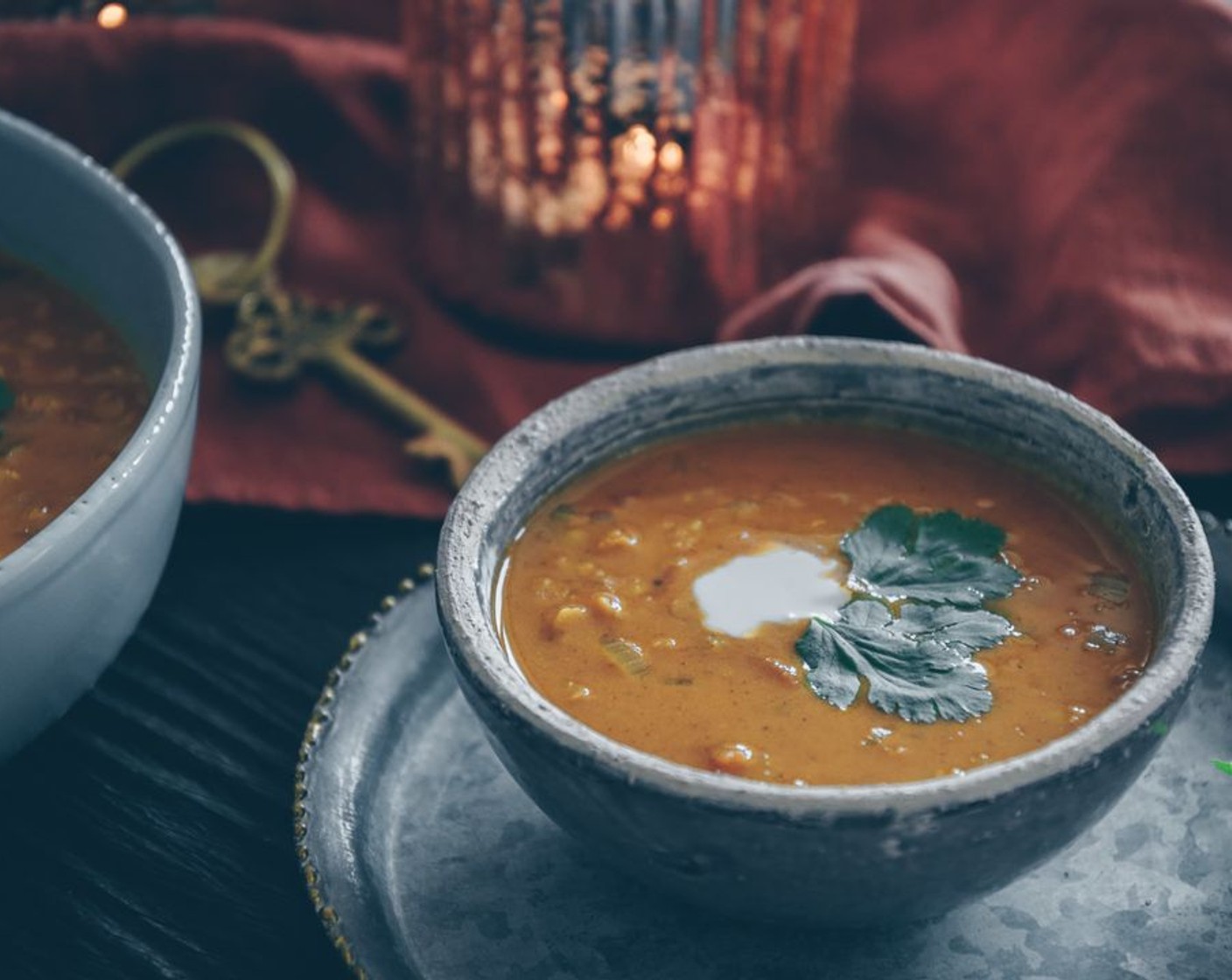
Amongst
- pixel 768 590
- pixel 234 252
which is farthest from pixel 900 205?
pixel 768 590

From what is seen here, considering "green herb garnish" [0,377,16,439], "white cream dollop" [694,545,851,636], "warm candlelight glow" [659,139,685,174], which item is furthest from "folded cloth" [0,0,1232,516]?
"white cream dollop" [694,545,851,636]

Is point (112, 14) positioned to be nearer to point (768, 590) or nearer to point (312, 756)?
point (312, 756)

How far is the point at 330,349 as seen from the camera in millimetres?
1956

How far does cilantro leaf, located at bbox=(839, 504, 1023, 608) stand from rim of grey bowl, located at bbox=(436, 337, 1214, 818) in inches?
5.1

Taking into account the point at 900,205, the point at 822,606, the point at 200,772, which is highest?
the point at 822,606

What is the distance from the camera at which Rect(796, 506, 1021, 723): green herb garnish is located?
1.21m

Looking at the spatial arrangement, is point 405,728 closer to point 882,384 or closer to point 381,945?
point 381,945

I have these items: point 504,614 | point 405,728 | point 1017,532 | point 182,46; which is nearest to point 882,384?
point 1017,532

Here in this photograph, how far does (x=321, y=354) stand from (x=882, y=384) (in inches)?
28.9

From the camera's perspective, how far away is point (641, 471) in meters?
1.48

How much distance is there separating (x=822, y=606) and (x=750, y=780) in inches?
8.4

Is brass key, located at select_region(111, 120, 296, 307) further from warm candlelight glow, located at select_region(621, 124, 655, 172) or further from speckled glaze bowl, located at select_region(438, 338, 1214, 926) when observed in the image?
speckled glaze bowl, located at select_region(438, 338, 1214, 926)

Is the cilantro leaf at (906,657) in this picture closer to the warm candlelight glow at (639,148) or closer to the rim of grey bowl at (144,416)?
the rim of grey bowl at (144,416)

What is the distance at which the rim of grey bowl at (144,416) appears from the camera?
1.25 metres
